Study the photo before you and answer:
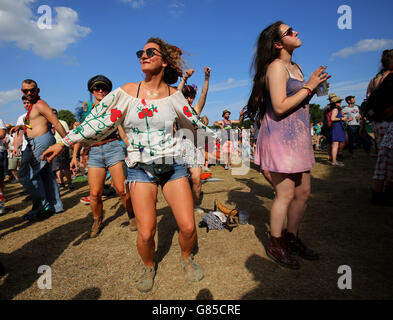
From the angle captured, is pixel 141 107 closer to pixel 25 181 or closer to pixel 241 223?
pixel 241 223

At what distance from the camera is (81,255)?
3.17 meters

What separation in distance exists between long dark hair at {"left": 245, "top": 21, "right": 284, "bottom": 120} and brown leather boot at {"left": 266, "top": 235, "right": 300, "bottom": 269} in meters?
1.41

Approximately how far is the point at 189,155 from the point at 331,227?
2414mm

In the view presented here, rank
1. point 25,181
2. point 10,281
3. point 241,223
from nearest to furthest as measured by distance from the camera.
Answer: point 10,281 < point 241,223 < point 25,181

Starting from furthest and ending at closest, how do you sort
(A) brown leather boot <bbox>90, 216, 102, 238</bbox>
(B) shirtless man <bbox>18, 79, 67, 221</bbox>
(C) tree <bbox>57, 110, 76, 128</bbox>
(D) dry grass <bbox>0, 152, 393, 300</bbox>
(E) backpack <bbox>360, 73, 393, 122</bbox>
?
(C) tree <bbox>57, 110, 76, 128</bbox>
(B) shirtless man <bbox>18, 79, 67, 221</bbox>
(A) brown leather boot <bbox>90, 216, 102, 238</bbox>
(E) backpack <bbox>360, 73, 393, 122</bbox>
(D) dry grass <bbox>0, 152, 393, 300</bbox>

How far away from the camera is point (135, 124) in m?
2.13

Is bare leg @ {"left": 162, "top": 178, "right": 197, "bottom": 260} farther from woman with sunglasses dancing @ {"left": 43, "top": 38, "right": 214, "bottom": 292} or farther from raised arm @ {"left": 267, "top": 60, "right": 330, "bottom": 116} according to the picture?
raised arm @ {"left": 267, "top": 60, "right": 330, "bottom": 116}

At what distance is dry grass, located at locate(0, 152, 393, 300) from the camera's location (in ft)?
7.43

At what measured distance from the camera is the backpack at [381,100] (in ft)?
10.1

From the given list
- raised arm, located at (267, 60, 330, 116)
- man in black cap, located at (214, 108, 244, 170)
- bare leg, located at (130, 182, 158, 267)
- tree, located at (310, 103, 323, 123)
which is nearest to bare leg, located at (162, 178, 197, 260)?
bare leg, located at (130, 182, 158, 267)

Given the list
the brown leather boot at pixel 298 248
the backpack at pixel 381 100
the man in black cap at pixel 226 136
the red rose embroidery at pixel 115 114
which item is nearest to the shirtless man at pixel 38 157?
the red rose embroidery at pixel 115 114

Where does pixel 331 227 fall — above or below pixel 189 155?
below

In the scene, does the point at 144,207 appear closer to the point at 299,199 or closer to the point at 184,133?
the point at 184,133
